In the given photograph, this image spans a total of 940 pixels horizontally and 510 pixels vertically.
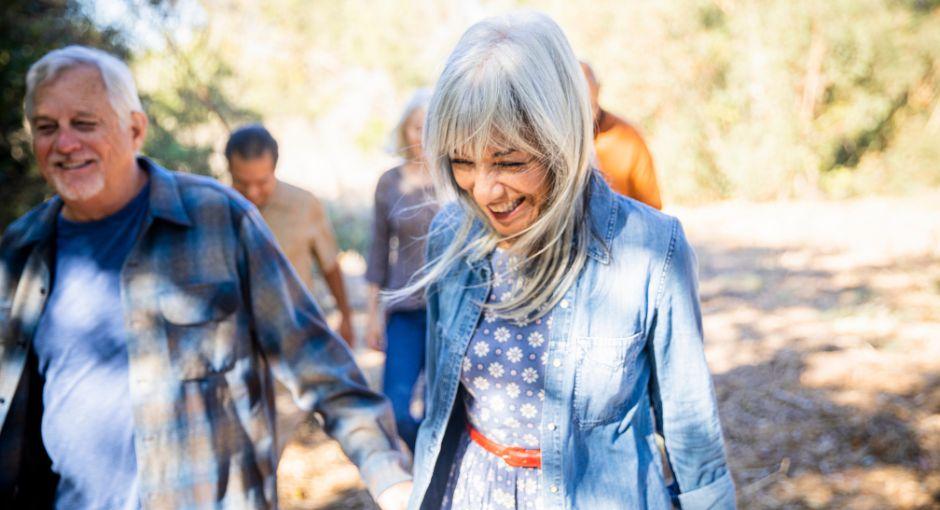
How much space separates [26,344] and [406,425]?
1.69m

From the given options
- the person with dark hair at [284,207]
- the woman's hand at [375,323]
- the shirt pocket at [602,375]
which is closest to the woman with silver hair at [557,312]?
the shirt pocket at [602,375]

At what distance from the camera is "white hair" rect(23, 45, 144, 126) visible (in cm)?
201

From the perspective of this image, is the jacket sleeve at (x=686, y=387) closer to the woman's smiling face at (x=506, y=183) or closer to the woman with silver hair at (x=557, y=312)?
the woman with silver hair at (x=557, y=312)

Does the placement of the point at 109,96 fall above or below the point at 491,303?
above

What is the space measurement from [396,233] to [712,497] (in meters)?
2.55

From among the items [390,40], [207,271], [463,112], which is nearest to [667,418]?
[463,112]

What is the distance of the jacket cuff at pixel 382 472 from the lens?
185 cm

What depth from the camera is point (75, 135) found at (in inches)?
79.0

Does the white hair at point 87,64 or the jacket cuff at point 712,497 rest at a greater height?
the white hair at point 87,64

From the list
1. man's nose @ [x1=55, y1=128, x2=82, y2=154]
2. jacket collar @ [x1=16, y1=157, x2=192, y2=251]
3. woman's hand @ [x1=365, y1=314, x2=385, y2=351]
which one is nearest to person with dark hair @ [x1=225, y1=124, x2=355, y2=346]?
woman's hand @ [x1=365, y1=314, x2=385, y2=351]

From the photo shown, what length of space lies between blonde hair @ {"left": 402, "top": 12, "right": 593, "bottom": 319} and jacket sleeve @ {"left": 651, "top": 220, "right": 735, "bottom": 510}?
209 mm

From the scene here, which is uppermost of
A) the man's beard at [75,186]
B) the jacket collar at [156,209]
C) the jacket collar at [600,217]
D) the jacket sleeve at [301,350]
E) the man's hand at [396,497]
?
the man's beard at [75,186]

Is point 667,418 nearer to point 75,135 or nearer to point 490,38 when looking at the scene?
point 490,38

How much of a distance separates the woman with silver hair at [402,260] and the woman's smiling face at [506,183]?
1724 mm
